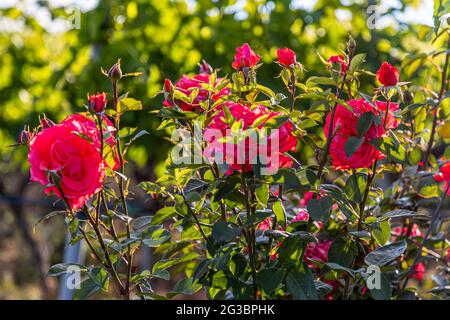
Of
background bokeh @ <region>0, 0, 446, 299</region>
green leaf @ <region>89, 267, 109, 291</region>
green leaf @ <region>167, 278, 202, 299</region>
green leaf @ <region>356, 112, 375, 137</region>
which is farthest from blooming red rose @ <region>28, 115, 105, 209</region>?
background bokeh @ <region>0, 0, 446, 299</region>

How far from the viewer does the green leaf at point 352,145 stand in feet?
2.67

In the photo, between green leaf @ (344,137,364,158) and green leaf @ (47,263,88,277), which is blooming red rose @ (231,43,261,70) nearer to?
green leaf @ (344,137,364,158)

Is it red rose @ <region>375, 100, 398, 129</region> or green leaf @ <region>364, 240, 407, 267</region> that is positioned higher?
red rose @ <region>375, 100, 398, 129</region>

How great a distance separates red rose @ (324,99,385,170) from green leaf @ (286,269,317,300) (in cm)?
15

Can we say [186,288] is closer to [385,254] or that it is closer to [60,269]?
[60,269]

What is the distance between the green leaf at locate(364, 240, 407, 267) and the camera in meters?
0.85

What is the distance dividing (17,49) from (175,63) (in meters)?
0.91

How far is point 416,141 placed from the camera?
3.72 feet

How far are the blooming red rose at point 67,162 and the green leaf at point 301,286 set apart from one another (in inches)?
10.5

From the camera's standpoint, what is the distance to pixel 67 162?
0.80m

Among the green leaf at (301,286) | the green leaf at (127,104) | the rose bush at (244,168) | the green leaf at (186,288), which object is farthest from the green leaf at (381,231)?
the green leaf at (127,104)

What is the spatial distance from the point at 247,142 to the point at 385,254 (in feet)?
0.86

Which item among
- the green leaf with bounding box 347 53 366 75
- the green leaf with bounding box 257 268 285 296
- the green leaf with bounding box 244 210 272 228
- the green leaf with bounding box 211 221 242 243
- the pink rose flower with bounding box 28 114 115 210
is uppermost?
the green leaf with bounding box 347 53 366 75

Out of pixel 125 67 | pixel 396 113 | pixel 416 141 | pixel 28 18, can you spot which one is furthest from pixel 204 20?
pixel 396 113
